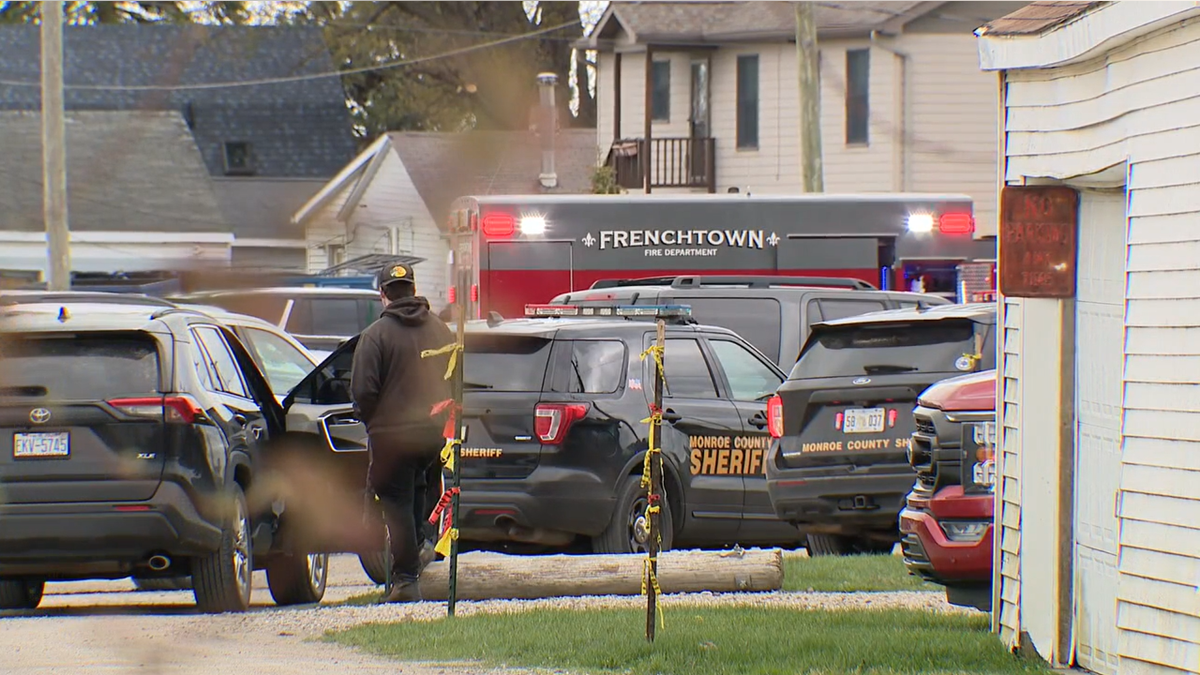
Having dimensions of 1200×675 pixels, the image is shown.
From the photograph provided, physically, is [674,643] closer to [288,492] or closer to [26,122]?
[288,492]

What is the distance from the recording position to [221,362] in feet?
31.3

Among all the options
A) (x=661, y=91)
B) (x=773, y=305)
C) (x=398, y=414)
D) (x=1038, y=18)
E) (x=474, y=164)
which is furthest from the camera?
(x=661, y=91)

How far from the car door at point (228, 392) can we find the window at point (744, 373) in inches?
151

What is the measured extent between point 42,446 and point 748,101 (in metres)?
23.6

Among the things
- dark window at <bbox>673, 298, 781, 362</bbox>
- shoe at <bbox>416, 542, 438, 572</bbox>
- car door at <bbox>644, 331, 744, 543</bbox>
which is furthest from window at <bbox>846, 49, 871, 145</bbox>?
dark window at <bbox>673, 298, 781, 362</bbox>

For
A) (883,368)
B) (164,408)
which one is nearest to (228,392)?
(164,408)

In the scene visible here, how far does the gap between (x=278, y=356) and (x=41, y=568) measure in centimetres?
473

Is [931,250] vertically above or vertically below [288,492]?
above

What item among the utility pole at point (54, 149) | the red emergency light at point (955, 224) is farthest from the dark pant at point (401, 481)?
the red emergency light at point (955, 224)

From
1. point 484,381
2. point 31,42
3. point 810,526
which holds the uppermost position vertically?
point 31,42

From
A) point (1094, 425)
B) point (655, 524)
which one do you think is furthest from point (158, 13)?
point (655, 524)

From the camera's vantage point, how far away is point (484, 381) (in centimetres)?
1116

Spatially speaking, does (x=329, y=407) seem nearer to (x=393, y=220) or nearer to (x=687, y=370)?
(x=687, y=370)

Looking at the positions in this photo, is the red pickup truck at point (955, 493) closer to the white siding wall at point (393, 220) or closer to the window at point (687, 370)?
the window at point (687, 370)
